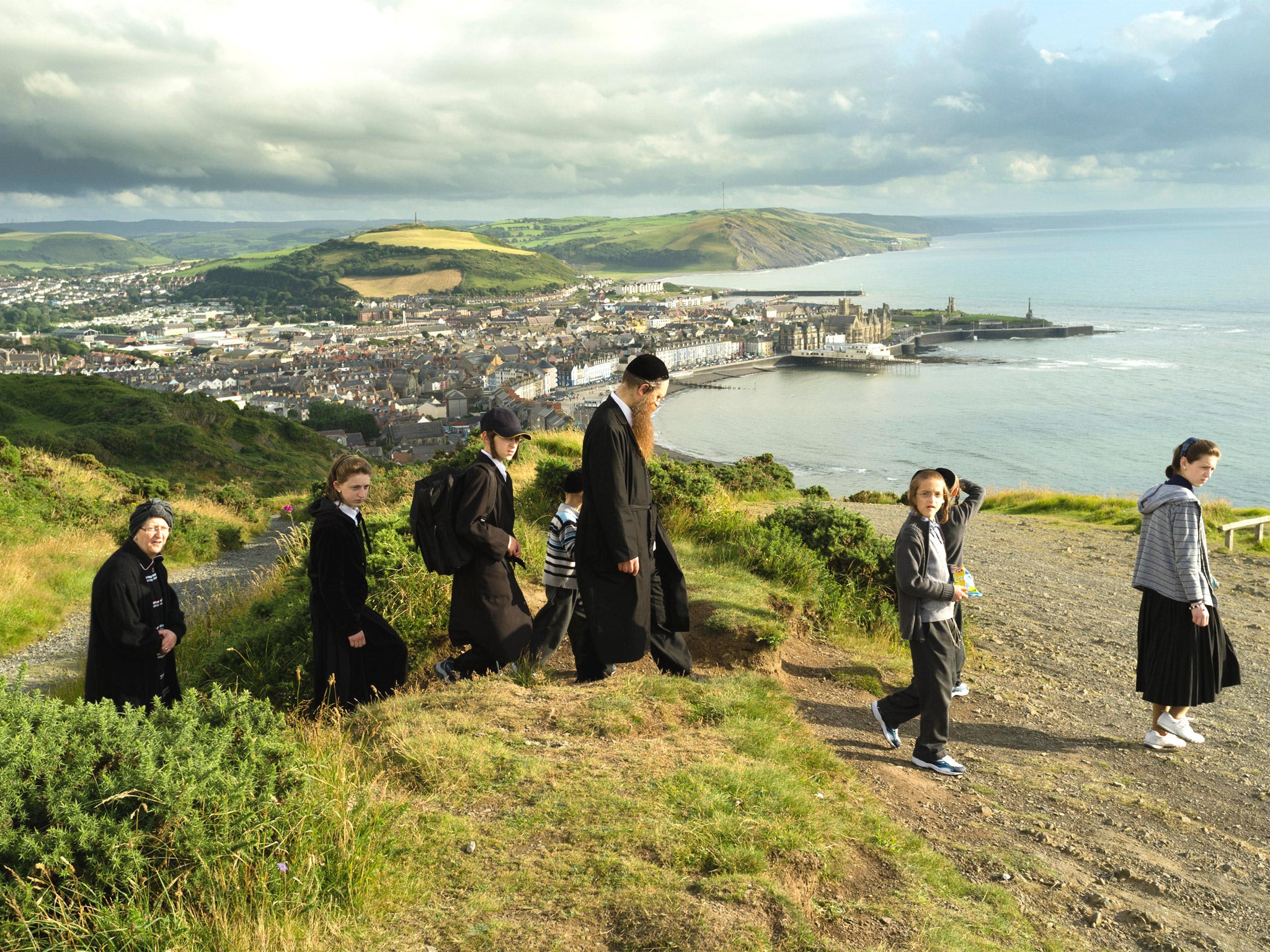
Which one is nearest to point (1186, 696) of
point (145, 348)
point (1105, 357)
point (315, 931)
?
point (315, 931)

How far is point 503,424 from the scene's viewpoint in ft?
15.7

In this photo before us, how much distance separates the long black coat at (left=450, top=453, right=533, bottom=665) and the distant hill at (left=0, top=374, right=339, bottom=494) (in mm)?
22943

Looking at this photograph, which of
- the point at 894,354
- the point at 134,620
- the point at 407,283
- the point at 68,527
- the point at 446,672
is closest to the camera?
the point at 134,620

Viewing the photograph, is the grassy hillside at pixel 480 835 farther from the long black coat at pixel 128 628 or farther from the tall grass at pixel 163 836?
the long black coat at pixel 128 628

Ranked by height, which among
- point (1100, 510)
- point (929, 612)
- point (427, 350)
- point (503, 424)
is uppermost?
point (503, 424)

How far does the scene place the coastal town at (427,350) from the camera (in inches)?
3209

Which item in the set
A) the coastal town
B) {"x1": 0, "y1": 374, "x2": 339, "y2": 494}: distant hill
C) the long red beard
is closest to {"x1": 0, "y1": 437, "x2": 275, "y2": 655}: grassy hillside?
the long red beard

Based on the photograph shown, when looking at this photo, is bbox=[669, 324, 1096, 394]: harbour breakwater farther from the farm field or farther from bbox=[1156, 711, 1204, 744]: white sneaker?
the farm field

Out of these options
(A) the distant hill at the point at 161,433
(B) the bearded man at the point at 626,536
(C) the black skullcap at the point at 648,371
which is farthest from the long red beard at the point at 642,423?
(A) the distant hill at the point at 161,433

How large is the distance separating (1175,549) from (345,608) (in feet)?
15.8

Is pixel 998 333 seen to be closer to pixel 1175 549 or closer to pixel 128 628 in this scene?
pixel 1175 549

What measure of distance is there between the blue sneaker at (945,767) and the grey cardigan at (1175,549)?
62.1 inches

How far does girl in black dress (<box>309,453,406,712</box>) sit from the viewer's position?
4645 millimetres

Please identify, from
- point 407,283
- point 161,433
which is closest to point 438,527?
point 161,433
